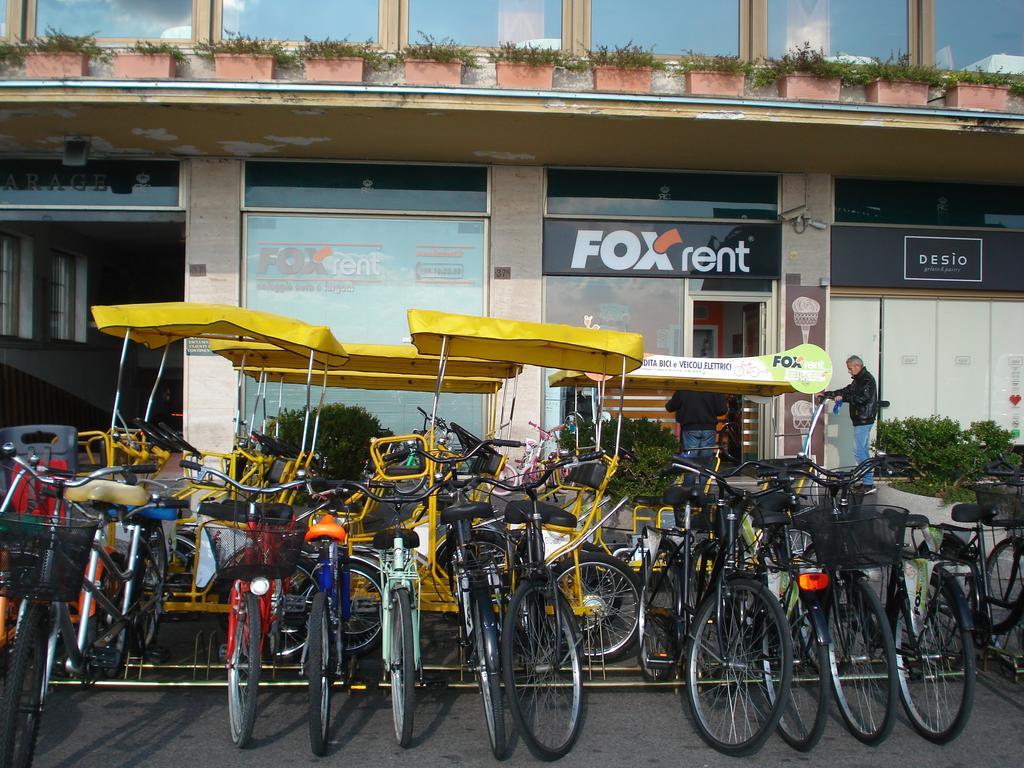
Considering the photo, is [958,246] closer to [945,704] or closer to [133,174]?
[945,704]

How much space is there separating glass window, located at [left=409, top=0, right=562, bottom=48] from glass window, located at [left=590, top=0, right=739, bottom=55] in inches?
23.4

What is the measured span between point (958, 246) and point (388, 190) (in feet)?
26.4

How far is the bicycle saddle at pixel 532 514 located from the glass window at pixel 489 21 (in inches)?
323

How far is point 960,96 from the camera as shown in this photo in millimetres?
10758

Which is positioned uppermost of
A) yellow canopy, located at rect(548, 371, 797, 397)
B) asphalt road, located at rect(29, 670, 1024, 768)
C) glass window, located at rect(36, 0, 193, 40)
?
glass window, located at rect(36, 0, 193, 40)

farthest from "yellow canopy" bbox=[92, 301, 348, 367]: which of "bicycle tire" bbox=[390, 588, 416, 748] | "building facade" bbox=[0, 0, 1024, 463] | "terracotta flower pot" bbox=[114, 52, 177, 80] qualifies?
"terracotta flower pot" bbox=[114, 52, 177, 80]

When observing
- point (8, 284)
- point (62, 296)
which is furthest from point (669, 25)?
point (62, 296)

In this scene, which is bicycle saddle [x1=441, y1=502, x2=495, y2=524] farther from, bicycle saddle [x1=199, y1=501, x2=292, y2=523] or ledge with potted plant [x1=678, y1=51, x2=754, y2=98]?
ledge with potted plant [x1=678, y1=51, x2=754, y2=98]

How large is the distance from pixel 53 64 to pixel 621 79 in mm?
6731

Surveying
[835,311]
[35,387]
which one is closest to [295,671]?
[835,311]

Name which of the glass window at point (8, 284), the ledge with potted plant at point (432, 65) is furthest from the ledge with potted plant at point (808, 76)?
the glass window at point (8, 284)

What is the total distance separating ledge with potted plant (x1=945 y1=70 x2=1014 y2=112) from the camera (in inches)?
423

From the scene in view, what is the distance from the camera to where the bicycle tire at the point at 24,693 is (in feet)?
11.1

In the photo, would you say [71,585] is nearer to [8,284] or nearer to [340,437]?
[340,437]
